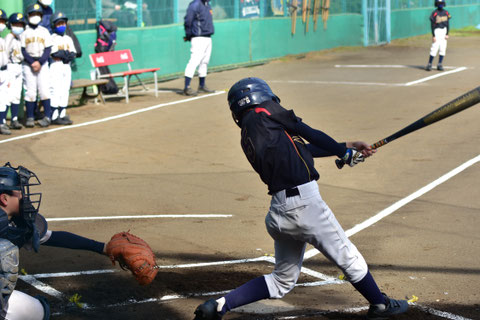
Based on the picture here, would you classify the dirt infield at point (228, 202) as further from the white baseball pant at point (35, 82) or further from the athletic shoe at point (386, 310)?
the white baseball pant at point (35, 82)

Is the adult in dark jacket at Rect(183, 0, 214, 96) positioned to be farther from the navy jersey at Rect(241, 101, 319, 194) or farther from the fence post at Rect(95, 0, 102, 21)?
the navy jersey at Rect(241, 101, 319, 194)

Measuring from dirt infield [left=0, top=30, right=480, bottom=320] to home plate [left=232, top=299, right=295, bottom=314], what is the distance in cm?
1

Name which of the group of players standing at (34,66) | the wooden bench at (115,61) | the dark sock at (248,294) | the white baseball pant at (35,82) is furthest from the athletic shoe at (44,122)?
the dark sock at (248,294)

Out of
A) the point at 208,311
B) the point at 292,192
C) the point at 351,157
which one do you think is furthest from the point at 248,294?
the point at 351,157

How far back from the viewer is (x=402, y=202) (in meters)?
9.55

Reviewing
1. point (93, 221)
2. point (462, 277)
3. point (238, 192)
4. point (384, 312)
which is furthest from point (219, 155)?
point (384, 312)

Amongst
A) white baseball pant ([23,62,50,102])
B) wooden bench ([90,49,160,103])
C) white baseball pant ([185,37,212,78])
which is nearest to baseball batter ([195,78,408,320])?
white baseball pant ([23,62,50,102])

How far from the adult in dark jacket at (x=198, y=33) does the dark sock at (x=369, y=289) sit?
13.7m

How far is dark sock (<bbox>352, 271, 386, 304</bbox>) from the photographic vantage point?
543cm

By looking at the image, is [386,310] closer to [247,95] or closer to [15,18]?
[247,95]

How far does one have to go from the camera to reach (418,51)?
28938mm

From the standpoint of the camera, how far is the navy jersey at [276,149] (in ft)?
17.2

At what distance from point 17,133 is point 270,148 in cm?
1039

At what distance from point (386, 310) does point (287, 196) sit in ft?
3.94
